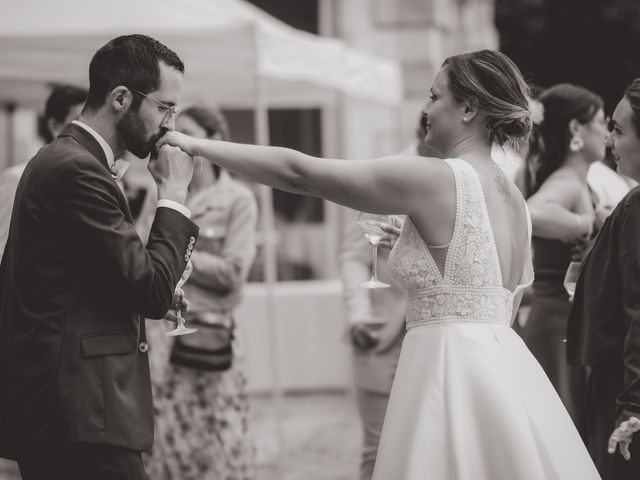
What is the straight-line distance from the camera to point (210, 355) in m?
5.49

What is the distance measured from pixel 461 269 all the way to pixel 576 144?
1937 mm

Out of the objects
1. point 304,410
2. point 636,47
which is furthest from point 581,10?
point 304,410

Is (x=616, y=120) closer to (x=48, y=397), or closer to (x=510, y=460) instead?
(x=510, y=460)

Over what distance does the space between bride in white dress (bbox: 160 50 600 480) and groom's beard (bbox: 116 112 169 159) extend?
0.15ft

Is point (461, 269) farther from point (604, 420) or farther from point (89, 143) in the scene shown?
point (89, 143)

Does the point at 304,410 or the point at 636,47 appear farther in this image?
the point at 636,47

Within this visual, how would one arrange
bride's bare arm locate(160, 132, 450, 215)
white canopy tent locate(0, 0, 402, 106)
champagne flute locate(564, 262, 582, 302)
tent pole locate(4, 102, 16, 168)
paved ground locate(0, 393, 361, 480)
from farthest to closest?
tent pole locate(4, 102, 16, 168), paved ground locate(0, 393, 361, 480), white canopy tent locate(0, 0, 402, 106), champagne flute locate(564, 262, 582, 302), bride's bare arm locate(160, 132, 450, 215)

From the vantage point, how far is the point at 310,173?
2971mm

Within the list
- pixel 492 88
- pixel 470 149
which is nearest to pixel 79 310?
pixel 470 149

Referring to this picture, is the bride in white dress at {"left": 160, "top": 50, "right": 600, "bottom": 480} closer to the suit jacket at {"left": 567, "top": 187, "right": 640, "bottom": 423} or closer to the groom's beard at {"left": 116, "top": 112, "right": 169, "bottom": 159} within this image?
the groom's beard at {"left": 116, "top": 112, "right": 169, "bottom": 159}

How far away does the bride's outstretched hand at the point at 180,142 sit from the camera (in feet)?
10.00

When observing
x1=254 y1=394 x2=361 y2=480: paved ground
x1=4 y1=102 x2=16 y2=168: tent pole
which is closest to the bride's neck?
x1=254 y1=394 x2=361 y2=480: paved ground

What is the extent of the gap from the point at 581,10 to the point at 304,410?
29.7 ft

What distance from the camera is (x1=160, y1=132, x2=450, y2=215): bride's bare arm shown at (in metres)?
2.97
